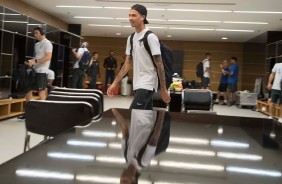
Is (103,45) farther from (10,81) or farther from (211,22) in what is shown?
(10,81)

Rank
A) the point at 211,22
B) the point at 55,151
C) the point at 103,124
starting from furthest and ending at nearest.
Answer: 1. the point at 211,22
2. the point at 103,124
3. the point at 55,151

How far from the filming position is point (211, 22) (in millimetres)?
11391

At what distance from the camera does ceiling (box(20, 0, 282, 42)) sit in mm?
8688

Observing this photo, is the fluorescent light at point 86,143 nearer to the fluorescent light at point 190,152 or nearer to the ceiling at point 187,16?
the fluorescent light at point 190,152

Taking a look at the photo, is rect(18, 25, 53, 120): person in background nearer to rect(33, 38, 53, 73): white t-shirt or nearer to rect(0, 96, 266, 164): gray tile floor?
rect(33, 38, 53, 73): white t-shirt

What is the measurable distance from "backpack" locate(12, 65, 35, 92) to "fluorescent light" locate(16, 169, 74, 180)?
5.56 metres

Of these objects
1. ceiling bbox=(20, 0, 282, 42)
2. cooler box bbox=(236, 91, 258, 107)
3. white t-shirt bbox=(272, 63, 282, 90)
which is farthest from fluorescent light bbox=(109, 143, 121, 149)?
cooler box bbox=(236, 91, 258, 107)

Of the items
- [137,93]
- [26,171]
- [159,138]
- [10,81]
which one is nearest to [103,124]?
[159,138]

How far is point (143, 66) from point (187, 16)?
312 inches

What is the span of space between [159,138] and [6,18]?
6.28 m

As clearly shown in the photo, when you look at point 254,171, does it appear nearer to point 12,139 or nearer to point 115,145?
point 115,145

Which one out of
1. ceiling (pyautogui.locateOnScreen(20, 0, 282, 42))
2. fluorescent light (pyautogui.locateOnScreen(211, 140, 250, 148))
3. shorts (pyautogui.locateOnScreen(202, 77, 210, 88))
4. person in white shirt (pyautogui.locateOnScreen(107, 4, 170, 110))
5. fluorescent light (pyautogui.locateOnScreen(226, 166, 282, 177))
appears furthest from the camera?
shorts (pyautogui.locateOnScreen(202, 77, 210, 88))

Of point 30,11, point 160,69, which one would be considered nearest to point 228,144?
point 160,69

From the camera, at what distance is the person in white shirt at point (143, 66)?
284 centimetres
